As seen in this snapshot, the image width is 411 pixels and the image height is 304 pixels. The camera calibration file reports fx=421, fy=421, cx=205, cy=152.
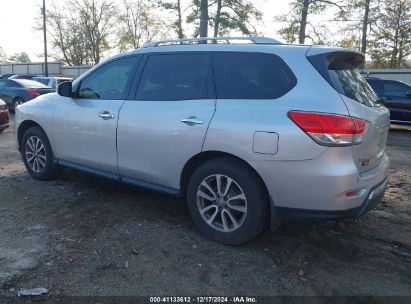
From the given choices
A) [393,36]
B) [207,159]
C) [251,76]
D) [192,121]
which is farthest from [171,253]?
[393,36]

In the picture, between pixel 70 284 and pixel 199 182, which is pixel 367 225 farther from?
pixel 70 284

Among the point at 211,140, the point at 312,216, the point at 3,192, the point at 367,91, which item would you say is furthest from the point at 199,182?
the point at 3,192

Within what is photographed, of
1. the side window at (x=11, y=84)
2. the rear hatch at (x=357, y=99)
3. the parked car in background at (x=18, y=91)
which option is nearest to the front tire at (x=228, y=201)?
the rear hatch at (x=357, y=99)

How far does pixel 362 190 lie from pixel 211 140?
4.32ft

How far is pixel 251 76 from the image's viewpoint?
372cm

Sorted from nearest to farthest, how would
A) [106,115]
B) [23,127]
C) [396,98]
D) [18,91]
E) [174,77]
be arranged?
[174,77]
[106,115]
[23,127]
[396,98]
[18,91]

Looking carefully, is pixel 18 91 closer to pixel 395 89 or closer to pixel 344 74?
pixel 395 89

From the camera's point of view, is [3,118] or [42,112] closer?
[42,112]

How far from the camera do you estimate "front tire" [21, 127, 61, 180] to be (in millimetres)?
5543

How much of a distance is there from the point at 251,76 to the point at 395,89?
36.8 ft

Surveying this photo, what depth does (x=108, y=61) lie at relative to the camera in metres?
4.87

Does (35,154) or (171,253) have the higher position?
(35,154)

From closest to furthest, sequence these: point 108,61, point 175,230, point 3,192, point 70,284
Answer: point 70,284 < point 175,230 < point 108,61 < point 3,192

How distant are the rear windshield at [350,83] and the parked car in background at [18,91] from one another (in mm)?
13851
